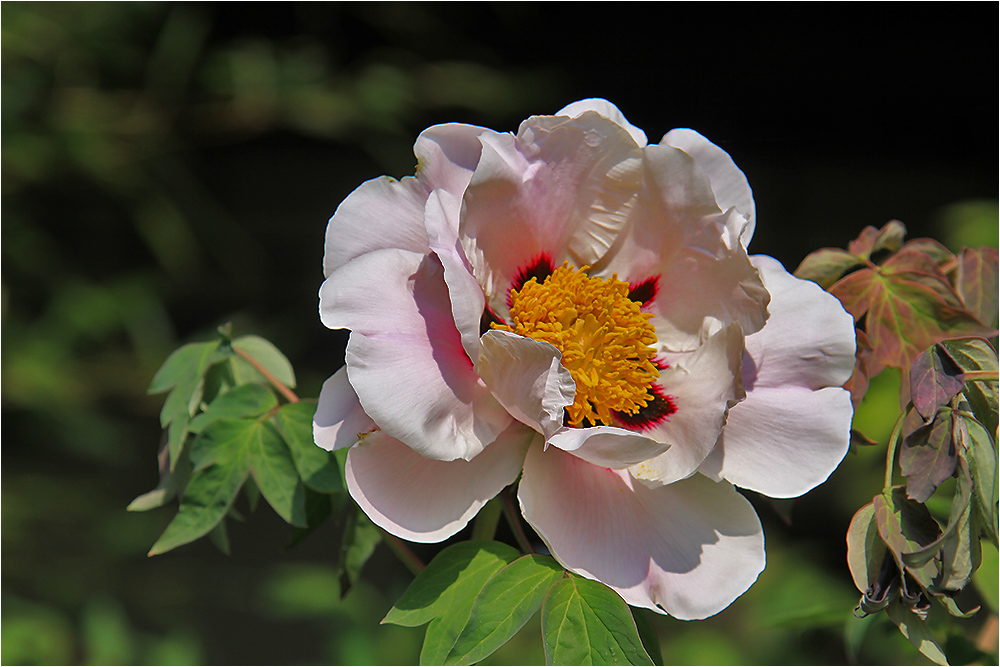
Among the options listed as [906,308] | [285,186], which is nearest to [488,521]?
[906,308]

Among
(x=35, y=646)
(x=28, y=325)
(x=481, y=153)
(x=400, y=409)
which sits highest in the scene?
(x=481, y=153)

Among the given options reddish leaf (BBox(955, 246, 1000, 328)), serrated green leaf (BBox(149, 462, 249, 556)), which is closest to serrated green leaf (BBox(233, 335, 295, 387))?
serrated green leaf (BBox(149, 462, 249, 556))

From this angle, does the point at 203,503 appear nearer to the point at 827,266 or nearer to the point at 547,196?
the point at 547,196

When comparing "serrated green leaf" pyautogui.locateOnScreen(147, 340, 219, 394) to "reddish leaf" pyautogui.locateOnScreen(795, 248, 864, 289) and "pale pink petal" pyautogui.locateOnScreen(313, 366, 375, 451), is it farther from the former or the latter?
"reddish leaf" pyautogui.locateOnScreen(795, 248, 864, 289)

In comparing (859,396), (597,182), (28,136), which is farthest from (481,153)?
(28,136)

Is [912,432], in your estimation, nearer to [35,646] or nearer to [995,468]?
[995,468]

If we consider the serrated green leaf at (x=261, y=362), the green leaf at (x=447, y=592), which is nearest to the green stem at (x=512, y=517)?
the green leaf at (x=447, y=592)

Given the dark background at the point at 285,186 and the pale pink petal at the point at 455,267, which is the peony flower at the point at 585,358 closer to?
the pale pink petal at the point at 455,267
